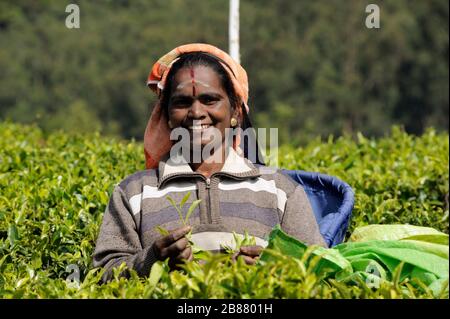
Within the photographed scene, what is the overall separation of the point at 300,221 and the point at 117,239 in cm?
67

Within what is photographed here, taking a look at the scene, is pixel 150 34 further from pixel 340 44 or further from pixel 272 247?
pixel 272 247

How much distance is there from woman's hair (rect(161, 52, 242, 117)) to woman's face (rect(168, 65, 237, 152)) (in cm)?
2

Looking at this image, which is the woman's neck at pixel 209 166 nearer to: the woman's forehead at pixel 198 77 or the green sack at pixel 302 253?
the woman's forehead at pixel 198 77

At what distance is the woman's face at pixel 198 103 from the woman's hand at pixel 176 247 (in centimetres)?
72

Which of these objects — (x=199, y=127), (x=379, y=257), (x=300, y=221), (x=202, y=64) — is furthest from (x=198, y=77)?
(x=379, y=257)

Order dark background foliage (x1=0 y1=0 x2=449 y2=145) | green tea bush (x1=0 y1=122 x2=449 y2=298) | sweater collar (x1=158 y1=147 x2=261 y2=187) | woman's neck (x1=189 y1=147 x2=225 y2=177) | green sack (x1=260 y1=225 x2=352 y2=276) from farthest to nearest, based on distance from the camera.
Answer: dark background foliage (x1=0 y1=0 x2=449 y2=145) → woman's neck (x1=189 y1=147 x2=225 y2=177) → sweater collar (x1=158 y1=147 x2=261 y2=187) → green sack (x1=260 y1=225 x2=352 y2=276) → green tea bush (x1=0 y1=122 x2=449 y2=298)

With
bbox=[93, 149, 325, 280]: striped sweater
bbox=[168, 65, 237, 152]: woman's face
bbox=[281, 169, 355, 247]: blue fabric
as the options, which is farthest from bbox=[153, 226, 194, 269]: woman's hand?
bbox=[281, 169, 355, 247]: blue fabric

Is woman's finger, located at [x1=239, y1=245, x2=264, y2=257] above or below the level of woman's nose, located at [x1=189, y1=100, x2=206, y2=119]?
below

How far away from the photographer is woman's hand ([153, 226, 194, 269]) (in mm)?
2811

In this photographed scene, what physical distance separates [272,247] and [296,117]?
44.7m

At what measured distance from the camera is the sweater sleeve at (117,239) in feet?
10.5

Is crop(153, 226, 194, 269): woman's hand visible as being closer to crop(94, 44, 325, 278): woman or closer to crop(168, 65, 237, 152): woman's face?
crop(94, 44, 325, 278): woman

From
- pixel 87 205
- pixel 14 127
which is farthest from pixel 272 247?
pixel 14 127

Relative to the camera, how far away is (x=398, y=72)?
46.2 m
